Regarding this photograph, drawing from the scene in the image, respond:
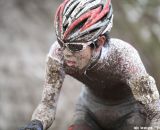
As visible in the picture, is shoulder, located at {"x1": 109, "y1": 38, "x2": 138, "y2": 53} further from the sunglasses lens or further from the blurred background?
the blurred background

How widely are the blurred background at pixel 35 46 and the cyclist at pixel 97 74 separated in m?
7.15

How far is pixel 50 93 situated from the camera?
536 cm

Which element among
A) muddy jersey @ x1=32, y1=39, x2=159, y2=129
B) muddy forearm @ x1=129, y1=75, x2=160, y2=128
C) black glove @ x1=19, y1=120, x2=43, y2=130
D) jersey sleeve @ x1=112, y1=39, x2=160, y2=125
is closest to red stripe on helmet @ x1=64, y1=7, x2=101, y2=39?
muddy jersey @ x1=32, y1=39, x2=159, y2=129

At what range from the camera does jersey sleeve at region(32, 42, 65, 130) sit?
5.30m

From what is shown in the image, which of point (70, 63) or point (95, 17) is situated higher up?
point (95, 17)

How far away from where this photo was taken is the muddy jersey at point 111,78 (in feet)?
16.4

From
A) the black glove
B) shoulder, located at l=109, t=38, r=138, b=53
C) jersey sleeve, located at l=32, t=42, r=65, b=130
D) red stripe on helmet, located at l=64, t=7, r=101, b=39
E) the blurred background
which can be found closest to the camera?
red stripe on helmet, located at l=64, t=7, r=101, b=39

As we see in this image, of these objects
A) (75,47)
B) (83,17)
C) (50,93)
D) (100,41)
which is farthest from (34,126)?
(83,17)

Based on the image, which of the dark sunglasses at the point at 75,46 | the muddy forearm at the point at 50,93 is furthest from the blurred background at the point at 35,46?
the dark sunglasses at the point at 75,46

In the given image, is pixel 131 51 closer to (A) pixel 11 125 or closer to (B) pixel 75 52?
(B) pixel 75 52

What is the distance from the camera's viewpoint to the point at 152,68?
1434 cm

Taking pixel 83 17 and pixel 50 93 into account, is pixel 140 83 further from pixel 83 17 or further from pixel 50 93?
pixel 50 93

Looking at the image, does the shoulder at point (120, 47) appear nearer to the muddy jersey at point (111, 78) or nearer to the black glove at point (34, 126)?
the muddy jersey at point (111, 78)

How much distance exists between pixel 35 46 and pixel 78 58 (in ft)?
31.1
